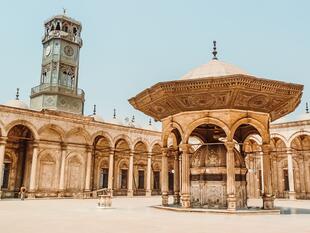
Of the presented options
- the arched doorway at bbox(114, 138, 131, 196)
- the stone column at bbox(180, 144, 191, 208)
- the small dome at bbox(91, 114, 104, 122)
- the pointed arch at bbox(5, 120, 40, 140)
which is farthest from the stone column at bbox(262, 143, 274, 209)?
the small dome at bbox(91, 114, 104, 122)

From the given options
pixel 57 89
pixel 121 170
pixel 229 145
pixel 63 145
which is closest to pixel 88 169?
pixel 63 145

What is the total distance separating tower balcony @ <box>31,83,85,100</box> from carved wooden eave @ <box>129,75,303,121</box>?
58.5ft

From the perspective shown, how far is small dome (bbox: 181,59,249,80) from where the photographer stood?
11.1m

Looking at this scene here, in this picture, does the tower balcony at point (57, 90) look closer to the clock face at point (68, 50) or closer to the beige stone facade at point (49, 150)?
the clock face at point (68, 50)

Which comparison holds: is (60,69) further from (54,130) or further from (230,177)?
(230,177)

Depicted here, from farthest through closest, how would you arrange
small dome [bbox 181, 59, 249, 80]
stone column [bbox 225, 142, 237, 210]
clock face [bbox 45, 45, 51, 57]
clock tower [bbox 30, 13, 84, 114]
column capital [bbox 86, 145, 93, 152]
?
clock face [bbox 45, 45, 51, 57], clock tower [bbox 30, 13, 84, 114], column capital [bbox 86, 145, 93, 152], small dome [bbox 181, 59, 249, 80], stone column [bbox 225, 142, 237, 210]

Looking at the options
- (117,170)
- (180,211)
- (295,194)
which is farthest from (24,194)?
(295,194)

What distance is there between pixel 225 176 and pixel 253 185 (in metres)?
17.7

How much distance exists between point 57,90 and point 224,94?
801 inches

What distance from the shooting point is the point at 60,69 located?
2838 cm

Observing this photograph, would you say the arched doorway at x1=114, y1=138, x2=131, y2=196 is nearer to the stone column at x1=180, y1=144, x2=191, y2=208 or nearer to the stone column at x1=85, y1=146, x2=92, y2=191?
the stone column at x1=85, y1=146, x2=92, y2=191

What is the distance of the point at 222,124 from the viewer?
35.1 feet

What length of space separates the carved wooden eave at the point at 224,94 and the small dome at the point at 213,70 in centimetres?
101

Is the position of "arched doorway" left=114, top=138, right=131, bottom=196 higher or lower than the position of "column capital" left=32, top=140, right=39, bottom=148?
lower
